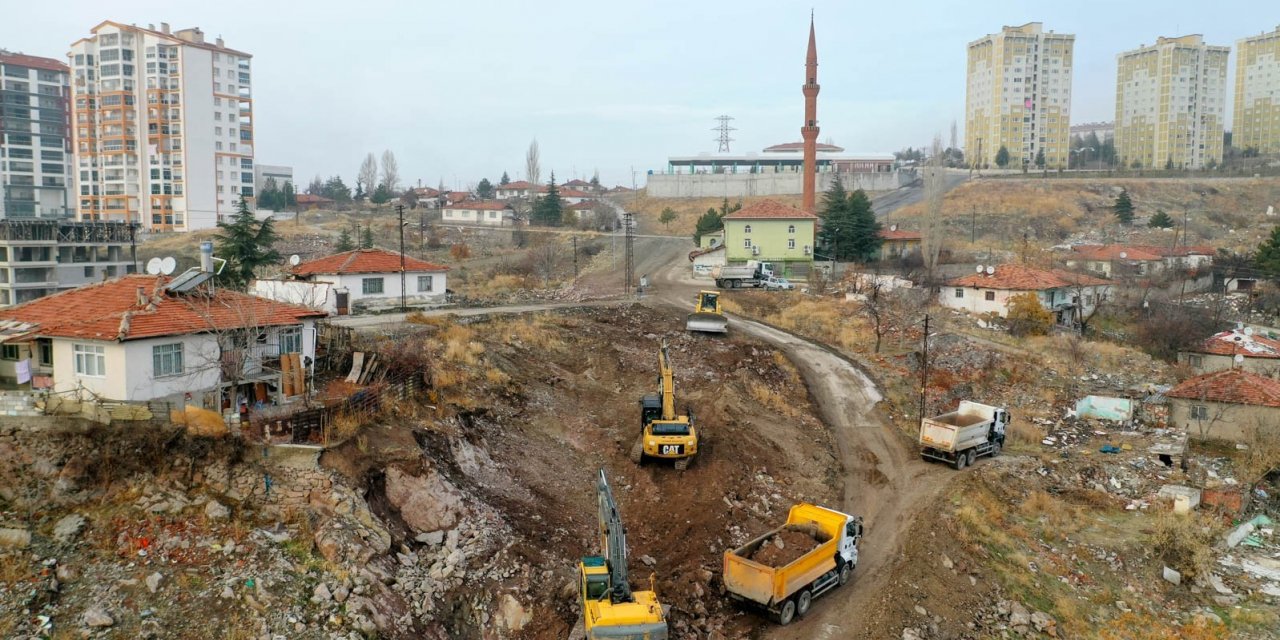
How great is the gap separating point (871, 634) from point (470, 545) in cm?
823

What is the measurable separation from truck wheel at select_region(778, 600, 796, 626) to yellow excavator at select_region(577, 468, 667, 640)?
2.37 metres

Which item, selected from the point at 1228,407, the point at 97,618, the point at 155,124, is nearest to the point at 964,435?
the point at 1228,407

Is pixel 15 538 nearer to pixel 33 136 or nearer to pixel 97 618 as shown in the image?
pixel 97 618

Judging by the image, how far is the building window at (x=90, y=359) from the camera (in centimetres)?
A: 1830

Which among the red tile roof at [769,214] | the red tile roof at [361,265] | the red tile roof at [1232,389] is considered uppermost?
the red tile roof at [769,214]

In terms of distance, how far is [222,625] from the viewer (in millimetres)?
13453

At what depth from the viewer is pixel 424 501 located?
60.5 ft

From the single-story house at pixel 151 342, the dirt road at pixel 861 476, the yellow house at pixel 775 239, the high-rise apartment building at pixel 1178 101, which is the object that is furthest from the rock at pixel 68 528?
the high-rise apartment building at pixel 1178 101

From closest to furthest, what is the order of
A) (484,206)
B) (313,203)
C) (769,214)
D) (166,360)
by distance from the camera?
(166,360) → (769,214) → (484,206) → (313,203)

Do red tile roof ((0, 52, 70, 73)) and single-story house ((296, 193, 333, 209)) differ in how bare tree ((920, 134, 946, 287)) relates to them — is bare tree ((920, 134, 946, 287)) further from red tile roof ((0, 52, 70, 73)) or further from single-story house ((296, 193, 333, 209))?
red tile roof ((0, 52, 70, 73))

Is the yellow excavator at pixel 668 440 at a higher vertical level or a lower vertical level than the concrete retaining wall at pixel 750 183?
lower

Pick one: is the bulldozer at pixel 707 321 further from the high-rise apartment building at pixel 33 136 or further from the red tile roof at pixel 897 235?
the high-rise apartment building at pixel 33 136

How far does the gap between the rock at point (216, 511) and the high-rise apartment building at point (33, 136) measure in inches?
3872

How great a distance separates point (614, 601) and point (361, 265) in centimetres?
2919
